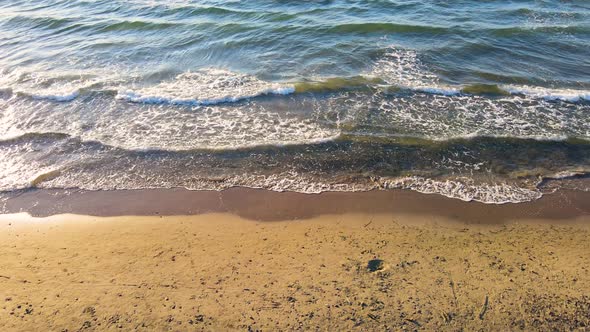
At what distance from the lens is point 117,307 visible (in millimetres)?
6824

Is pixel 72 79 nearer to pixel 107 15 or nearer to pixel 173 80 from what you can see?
pixel 173 80

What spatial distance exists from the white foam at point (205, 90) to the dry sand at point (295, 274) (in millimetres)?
6037

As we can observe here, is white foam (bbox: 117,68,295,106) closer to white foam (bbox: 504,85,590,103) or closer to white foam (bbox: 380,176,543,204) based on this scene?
white foam (bbox: 380,176,543,204)

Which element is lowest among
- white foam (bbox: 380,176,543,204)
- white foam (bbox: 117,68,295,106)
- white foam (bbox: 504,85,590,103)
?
white foam (bbox: 380,176,543,204)

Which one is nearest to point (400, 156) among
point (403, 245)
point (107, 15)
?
→ point (403, 245)

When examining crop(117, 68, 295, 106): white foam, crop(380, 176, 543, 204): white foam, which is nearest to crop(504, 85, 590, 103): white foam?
crop(380, 176, 543, 204): white foam

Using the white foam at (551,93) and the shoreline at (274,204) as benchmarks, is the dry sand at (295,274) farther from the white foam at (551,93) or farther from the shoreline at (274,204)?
the white foam at (551,93)

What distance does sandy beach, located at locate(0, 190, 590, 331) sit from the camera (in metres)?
6.48

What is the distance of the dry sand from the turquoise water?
159cm

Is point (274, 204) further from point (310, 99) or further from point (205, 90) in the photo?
point (205, 90)

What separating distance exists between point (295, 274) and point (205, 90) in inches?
373

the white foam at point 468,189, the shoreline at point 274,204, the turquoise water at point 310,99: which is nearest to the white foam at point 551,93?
the turquoise water at point 310,99

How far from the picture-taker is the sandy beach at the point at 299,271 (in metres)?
6.48

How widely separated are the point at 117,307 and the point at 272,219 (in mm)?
3628
